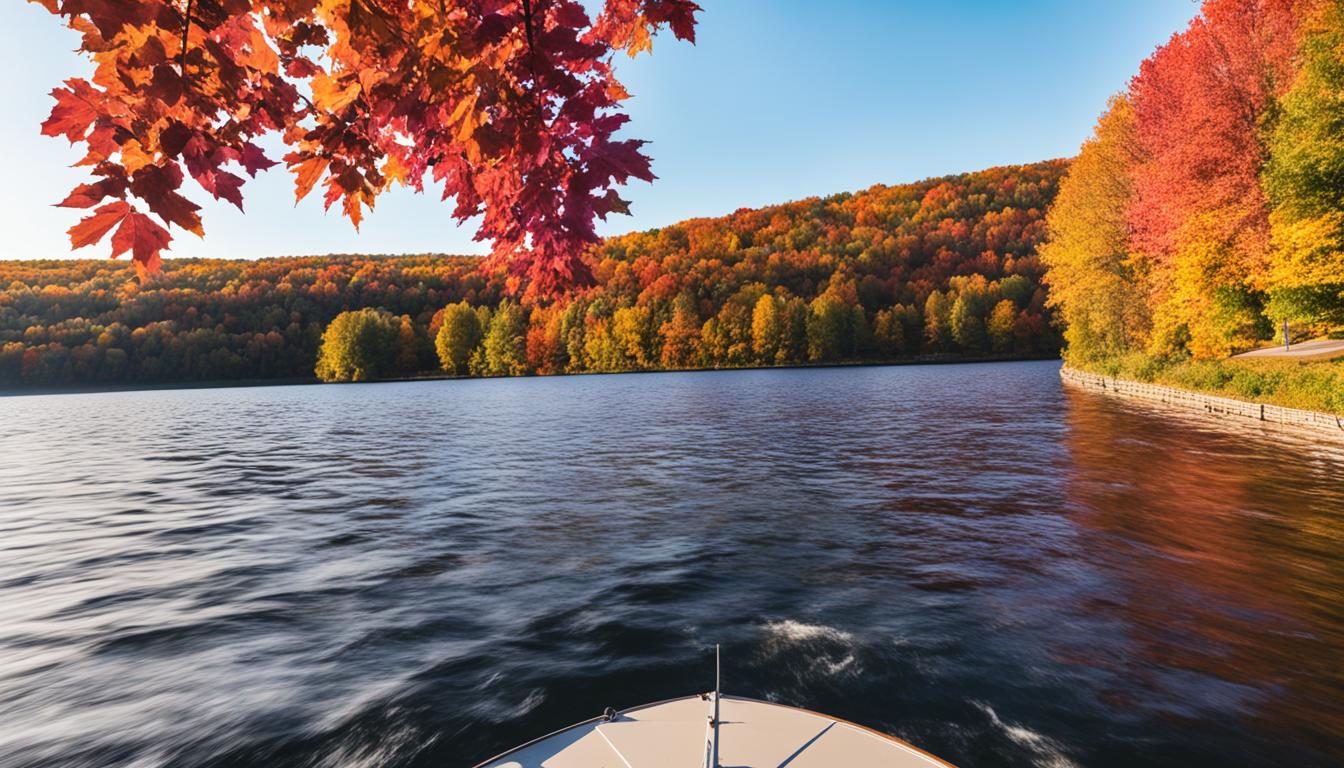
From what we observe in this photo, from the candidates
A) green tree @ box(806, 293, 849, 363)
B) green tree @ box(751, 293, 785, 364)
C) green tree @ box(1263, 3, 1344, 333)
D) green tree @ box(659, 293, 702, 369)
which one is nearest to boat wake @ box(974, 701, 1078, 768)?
green tree @ box(1263, 3, 1344, 333)

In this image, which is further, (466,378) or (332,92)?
(466,378)

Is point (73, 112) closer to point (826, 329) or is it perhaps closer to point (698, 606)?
point (698, 606)

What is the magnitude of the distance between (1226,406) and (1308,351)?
975cm

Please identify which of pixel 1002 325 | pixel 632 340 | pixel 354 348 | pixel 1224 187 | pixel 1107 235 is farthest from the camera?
pixel 632 340

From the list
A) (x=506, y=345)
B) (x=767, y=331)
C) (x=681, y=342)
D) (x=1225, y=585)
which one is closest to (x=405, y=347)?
(x=506, y=345)

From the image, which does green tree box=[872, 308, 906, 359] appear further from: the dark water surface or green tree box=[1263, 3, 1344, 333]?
the dark water surface

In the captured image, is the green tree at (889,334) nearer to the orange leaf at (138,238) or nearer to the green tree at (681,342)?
the green tree at (681,342)

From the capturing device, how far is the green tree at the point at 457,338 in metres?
153

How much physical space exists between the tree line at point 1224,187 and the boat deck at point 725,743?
31.4 meters

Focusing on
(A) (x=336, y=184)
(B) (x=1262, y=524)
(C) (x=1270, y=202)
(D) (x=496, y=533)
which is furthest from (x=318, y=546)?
(C) (x=1270, y=202)

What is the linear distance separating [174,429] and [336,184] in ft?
201

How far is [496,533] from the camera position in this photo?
1700 centimetres

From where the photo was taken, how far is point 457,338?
153875mm

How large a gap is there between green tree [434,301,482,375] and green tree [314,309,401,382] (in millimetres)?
13311
